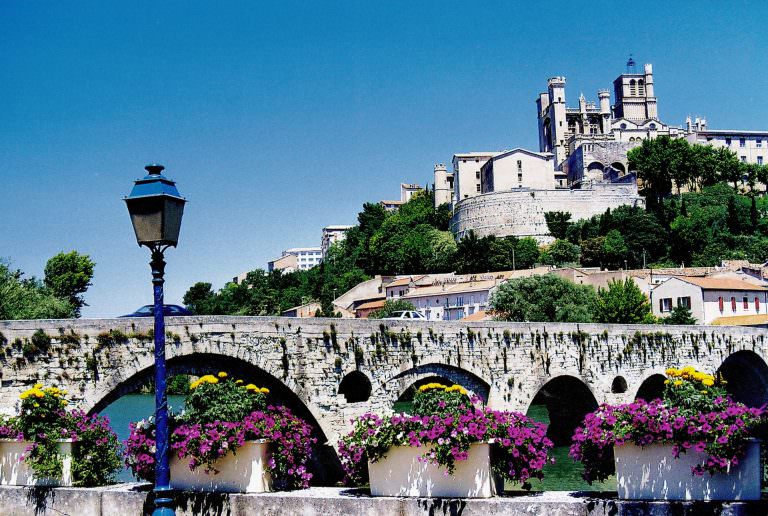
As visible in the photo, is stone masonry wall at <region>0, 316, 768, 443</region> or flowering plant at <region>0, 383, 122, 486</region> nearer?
flowering plant at <region>0, 383, 122, 486</region>

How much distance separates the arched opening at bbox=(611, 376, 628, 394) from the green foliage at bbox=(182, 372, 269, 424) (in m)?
21.7

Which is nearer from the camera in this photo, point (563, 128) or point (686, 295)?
point (686, 295)

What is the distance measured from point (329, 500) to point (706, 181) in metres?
109

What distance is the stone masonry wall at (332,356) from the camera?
1909cm

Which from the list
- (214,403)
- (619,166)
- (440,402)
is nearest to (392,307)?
(619,166)

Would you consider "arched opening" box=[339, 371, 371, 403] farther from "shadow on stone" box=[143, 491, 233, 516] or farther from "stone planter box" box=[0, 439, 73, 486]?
"shadow on stone" box=[143, 491, 233, 516]

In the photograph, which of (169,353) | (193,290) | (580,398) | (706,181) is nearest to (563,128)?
(706,181)

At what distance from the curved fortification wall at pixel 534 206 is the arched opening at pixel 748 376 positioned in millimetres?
60982

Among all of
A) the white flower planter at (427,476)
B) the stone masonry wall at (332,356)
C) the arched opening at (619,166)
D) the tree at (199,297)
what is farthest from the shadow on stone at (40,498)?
the arched opening at (619,166)

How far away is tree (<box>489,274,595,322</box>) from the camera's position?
55.8 metres

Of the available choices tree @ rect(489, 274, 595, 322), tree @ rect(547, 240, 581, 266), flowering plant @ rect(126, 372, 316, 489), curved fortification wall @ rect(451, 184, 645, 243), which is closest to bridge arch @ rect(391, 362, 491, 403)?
flowering plant @ rect(126, 372, 316, 489)

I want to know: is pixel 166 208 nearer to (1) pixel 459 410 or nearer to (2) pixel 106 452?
(1) pixel 459 410

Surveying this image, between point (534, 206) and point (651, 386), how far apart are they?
6902 cm

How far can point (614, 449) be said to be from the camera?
9875 millimetres
